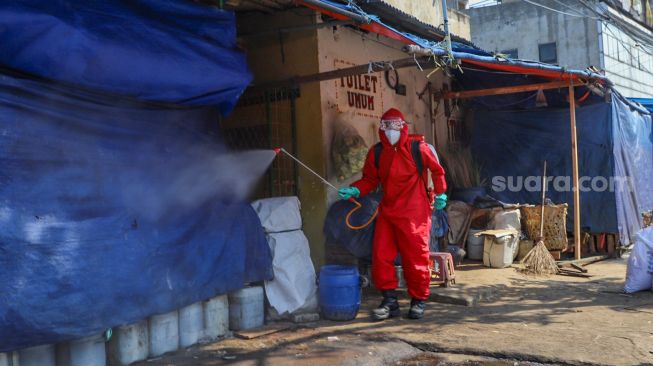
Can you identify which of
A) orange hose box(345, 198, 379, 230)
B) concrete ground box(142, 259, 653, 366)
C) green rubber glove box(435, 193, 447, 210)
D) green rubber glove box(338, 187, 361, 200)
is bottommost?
concrete ground box(142, 259, 653, 366)

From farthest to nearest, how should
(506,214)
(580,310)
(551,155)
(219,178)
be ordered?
(551,155), (506,214), (580,310), (219,178)

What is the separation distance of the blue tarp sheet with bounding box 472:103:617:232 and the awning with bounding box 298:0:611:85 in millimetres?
1233

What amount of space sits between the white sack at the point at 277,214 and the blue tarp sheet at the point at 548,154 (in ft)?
20.5

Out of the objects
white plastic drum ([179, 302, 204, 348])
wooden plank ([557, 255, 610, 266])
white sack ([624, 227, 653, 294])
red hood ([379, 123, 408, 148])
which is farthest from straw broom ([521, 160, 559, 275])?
white plastic drum ([179, 302, 204, 348])

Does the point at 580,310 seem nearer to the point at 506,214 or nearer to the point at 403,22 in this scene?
the point at 506,214

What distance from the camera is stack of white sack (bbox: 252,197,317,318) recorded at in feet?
19.0

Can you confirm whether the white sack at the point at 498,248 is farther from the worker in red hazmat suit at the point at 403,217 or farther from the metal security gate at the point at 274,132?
the metal security gate at the point at 274,132

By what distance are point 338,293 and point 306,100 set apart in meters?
2.66

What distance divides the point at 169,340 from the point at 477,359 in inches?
97.9

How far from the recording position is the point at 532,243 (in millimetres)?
9633

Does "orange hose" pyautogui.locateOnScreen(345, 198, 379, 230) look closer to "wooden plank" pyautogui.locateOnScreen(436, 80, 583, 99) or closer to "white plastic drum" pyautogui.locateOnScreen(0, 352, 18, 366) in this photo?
"white plastic drum" pyautogui.locateOnScreen(0, 352, 18, 366)

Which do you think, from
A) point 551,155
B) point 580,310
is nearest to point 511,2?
point 551,155

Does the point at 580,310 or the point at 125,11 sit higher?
the point at 125,11

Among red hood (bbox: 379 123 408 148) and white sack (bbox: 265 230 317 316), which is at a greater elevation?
red hood (bbox: 379 123 408 148)
